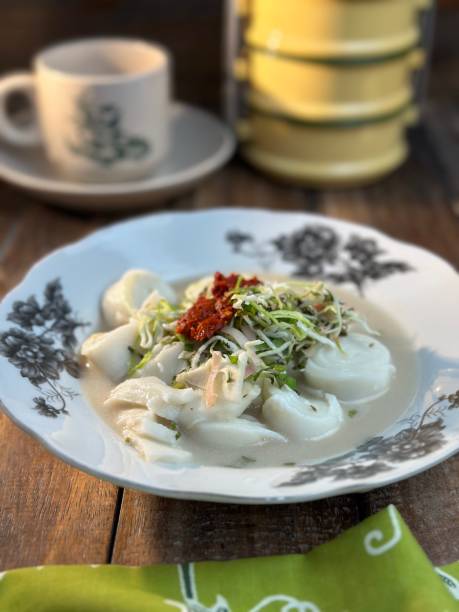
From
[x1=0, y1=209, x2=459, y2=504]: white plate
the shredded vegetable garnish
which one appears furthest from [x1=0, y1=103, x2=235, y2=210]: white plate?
the shredded vegetable garnish

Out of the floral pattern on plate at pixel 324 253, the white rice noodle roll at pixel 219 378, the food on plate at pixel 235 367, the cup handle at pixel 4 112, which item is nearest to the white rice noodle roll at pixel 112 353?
the food on plate at pixel 235 367

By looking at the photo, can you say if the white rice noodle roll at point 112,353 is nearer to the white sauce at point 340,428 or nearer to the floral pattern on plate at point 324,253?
the white sauce at point 340,428

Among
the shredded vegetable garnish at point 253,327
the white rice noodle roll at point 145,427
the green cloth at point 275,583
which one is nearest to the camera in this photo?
the green cloth at point 275,583

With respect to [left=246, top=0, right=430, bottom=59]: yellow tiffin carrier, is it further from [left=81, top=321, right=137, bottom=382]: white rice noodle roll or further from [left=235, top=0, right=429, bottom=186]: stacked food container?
[left=81, top=321, right=137, bottom=382]: white rice noodle roll

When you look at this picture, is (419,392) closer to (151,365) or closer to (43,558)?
(151,365)

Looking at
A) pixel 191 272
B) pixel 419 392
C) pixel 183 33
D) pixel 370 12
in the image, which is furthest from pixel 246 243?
pixel 183 33

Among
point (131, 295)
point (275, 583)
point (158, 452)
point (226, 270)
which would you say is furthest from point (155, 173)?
point (275, 583)

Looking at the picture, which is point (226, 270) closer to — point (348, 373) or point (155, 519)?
point (348, 373)
